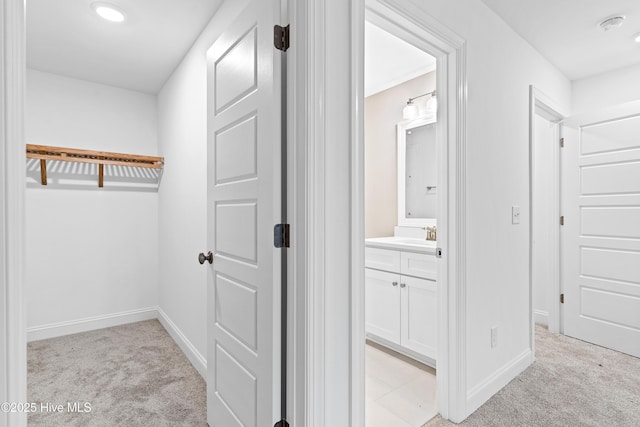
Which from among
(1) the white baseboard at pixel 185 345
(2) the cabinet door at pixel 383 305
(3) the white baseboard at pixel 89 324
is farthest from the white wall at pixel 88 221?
(2) the cabinet door at pixel 383 305

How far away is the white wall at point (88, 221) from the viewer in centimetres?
301

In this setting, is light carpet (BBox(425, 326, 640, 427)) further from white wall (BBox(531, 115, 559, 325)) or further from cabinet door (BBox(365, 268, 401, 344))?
cabinet door (BBox(365, 268, 401, 344))

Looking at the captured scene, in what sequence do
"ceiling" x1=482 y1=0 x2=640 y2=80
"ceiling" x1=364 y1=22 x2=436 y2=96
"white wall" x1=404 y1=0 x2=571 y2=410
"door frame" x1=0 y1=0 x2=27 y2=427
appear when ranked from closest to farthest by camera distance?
"door frame" x1=0 y1=0 x2=27 y2=427 < "white wall" x1=404 y1=0 x2=571 y2=410 < "ceiling" x1=482 y1=0 x2=640 y2=80 < "ceiling" x1=364 y1=22 x2=436 y2=96

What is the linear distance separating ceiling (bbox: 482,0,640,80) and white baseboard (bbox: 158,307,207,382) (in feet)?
9.92

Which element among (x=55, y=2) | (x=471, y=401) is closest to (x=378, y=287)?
(x=471, y=401)

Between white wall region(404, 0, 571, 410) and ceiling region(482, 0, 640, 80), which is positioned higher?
ceiling region(482, 0, 640, 80)

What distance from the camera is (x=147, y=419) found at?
184 centimetres

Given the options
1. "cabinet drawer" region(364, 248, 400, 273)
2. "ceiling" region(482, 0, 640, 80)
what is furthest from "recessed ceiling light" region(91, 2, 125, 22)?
"cabinet drawer" region(364, 248, 400, 273)

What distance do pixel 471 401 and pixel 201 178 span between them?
2.22 m

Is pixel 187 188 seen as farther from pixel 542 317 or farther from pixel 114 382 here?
pixel 542 317

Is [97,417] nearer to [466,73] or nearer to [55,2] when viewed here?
[55,2]

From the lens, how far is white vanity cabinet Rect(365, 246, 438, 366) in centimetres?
231

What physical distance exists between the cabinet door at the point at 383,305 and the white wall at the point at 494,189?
691mm

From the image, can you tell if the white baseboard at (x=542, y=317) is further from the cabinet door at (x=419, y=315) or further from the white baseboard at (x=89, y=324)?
the white baseboard at (x=89, y=324)
